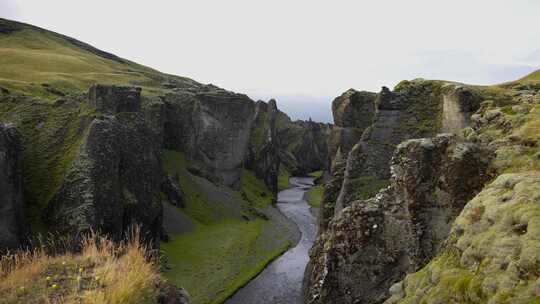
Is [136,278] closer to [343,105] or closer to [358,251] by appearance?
[358,251]

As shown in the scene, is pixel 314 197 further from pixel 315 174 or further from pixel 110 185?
pixel 110 185

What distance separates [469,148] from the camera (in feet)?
78.9

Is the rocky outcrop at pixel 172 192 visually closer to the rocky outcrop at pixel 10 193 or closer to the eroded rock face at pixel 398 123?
the rocky outcrop at pixel 10 193

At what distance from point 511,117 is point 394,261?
1095 cm

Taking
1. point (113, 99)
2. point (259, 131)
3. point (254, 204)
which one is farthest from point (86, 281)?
point (259, 131)

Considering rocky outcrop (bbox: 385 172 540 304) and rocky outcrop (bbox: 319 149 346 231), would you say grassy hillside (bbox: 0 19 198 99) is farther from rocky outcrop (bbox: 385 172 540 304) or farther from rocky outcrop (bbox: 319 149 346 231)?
rocky outcrop (bbox: 385 172 540 304)

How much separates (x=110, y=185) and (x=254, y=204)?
58203 mm

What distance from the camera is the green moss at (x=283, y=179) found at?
151 metres

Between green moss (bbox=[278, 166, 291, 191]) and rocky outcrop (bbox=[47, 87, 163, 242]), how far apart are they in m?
88.8

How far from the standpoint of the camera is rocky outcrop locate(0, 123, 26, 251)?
3858cm

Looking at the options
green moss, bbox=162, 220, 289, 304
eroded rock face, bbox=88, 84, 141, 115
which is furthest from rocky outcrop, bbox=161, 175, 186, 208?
eroded rock face, bbox=88, 84, 141, 115

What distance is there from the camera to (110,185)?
49.1 m

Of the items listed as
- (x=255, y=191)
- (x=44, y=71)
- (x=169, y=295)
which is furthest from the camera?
(x=44, y=71)

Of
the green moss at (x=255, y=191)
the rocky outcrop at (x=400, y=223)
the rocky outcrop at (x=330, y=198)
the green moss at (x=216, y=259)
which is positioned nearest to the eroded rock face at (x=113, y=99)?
the green moss at (x=216, y=259)
